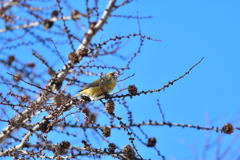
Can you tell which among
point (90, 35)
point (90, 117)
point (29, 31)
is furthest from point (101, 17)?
point (90, 117)

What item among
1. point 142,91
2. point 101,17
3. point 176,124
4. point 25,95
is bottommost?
point 176,124

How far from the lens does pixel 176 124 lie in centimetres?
354

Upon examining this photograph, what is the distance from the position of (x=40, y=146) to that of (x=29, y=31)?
4.13ft

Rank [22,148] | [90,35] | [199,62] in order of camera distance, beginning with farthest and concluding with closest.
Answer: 1. [22,148]
2. [90,35]
3. [199,62]

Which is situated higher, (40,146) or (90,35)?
(90,35)

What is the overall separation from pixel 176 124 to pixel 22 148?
198cm

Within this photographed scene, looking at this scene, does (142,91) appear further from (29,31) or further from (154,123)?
(29,31)

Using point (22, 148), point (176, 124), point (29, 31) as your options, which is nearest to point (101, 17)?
point (29, 31)

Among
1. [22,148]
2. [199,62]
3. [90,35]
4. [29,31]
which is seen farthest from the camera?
[22,148]

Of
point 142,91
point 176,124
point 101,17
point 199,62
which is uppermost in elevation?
point 101,17

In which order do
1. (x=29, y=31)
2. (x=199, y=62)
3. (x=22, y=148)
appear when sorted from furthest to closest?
(x=22, y=148), (x=29, y=31), (x=199, y=62)

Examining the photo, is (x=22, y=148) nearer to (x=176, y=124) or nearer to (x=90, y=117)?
(x=90, y=117)

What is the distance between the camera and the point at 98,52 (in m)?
3.90

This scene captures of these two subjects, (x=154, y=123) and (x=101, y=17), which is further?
(x=101, y=17)
